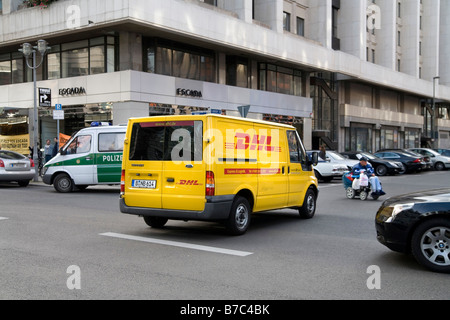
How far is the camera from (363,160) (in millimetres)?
14672

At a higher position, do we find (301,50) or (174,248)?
(301,50)

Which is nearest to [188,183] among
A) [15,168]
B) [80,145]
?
[80,145]

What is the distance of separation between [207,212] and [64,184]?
10.3 m

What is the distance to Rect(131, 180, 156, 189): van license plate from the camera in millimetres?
8352

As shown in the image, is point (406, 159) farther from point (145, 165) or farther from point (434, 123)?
point (434, 123)

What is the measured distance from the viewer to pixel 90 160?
16.3 meters

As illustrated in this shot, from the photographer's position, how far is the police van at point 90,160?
637 inches

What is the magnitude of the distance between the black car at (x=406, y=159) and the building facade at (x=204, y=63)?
8.53 metres

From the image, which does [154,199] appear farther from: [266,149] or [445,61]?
[445,61]

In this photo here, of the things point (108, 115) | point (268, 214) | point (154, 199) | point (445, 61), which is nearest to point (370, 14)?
point (445, 61)

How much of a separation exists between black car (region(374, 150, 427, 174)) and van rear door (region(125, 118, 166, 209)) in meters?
22.1

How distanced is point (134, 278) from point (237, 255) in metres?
1.78

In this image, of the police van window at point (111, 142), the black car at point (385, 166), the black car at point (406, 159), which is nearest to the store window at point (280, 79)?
the black car at point (406, 159)

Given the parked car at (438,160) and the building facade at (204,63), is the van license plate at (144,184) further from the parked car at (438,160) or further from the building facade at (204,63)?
the parked car at (438,160)
